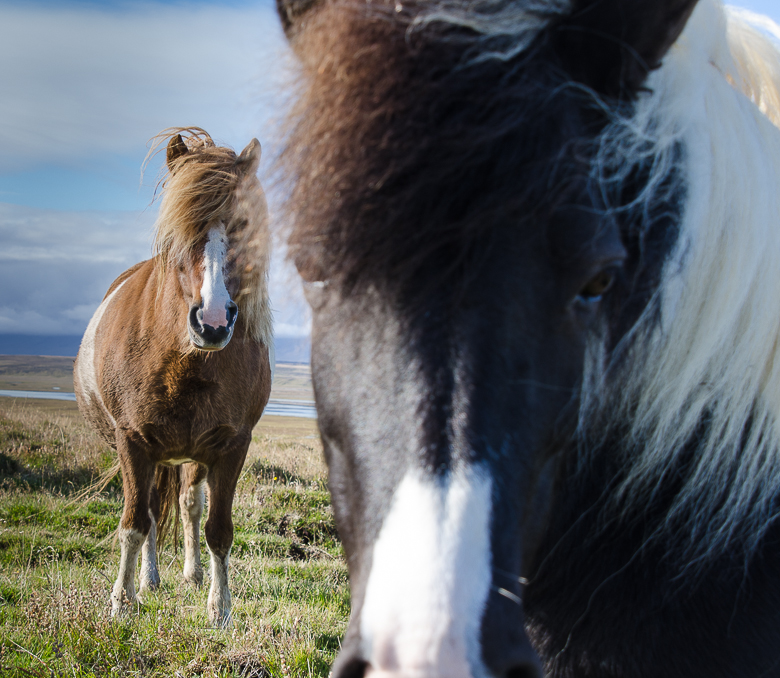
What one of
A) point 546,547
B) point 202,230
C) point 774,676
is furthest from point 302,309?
point 202,230

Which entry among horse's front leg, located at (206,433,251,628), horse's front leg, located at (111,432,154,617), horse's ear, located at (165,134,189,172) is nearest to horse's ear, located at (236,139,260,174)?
horse's ear, located at (165,134,189,172)

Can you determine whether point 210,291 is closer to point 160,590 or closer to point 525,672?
point 160,590

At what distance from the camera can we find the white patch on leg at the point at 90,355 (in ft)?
16.6

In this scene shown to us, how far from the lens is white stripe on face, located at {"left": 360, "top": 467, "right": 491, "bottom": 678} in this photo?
75 cm

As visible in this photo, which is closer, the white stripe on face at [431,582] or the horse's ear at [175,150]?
the white stripe on face at [431,582]

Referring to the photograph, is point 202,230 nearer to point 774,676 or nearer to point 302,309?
point 302,309

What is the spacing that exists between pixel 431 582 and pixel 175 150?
13.8 feet

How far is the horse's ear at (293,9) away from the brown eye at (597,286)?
2.84 feet

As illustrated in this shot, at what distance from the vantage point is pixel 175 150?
13.5 ft

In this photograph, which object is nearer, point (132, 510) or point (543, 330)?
point (543, 330)

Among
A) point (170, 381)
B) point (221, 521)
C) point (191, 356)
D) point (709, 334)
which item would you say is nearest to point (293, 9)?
point (709, 334)

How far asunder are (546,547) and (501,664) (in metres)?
0.66

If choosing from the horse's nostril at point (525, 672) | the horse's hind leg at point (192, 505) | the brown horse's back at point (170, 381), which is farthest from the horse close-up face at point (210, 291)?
the horse's nostril at point (525, 672)

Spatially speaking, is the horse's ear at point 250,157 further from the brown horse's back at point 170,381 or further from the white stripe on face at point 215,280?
the brown horse's back at point 170,381
